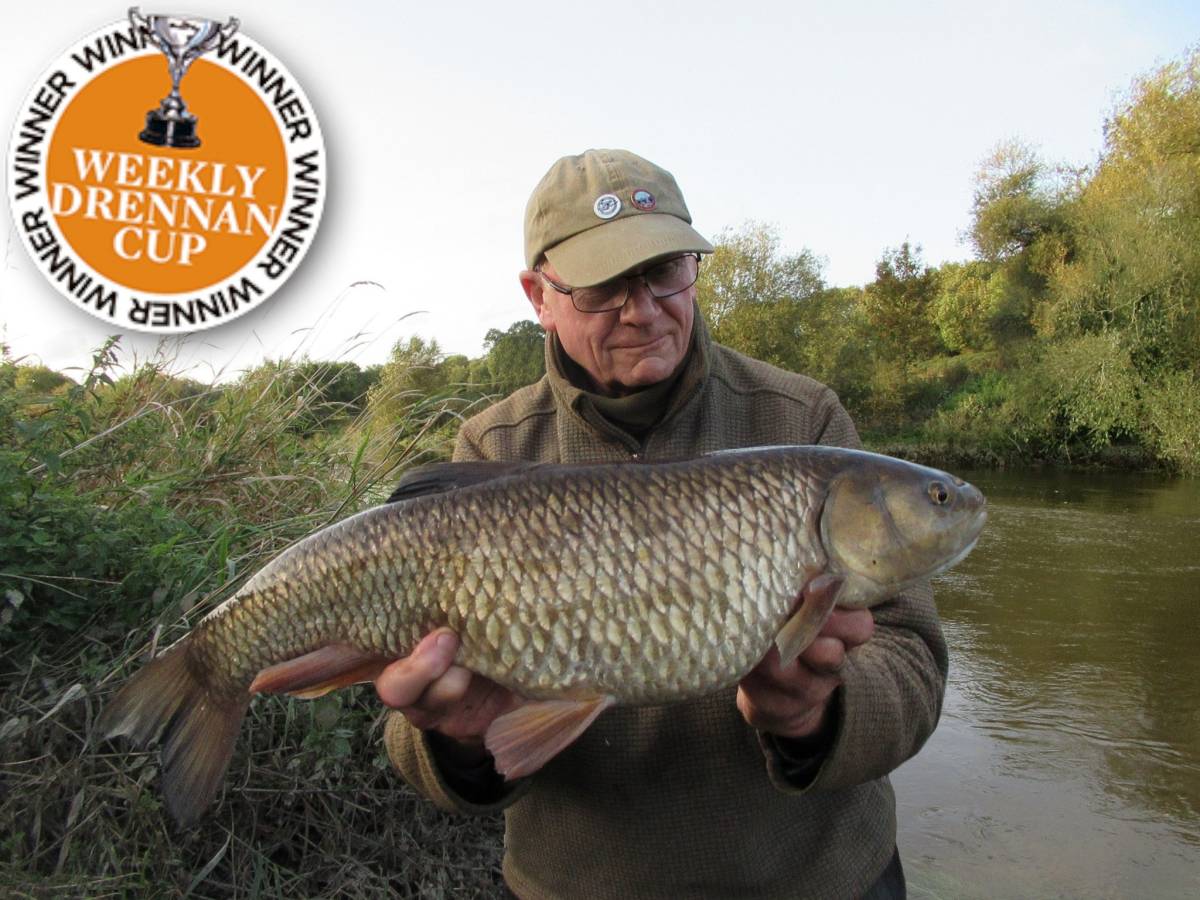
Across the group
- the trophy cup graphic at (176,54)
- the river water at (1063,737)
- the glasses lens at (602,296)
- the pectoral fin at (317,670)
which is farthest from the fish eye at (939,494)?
the trophy cup graphic at (176,54)

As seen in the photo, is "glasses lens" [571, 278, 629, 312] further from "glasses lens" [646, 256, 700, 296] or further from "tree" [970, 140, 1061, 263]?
"tree" [970, 140, 1061, 263]

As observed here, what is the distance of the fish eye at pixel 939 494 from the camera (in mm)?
1404

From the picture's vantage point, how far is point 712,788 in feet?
4.84

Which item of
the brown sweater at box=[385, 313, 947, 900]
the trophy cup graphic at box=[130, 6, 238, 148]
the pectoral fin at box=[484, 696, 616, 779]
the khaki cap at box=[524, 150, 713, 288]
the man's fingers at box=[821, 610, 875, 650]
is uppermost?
the trophy cup graphic at box=[130, 6, 238, 148]

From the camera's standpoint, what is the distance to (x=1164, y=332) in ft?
59.6

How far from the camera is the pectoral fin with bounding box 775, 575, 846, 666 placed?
4.06 feet

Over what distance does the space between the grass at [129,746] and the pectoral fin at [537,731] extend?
0.84 metres

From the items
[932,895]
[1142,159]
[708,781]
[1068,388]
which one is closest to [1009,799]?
[932,895]

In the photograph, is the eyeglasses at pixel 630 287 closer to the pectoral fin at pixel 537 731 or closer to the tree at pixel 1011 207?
the pectoral fin at pixel 537 731

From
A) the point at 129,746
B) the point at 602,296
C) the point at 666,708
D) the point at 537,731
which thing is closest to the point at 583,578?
the point at 537,731

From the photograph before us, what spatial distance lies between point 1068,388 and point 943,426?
297 centimetres

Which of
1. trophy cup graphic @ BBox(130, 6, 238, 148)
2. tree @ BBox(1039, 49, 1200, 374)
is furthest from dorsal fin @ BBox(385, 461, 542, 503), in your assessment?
tree @ BBox(1039, 49, 1200, 374)

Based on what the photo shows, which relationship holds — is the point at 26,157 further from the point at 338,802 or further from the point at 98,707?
the point at 338,802

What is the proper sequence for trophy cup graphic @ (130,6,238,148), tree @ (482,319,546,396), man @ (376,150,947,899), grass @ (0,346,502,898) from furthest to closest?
1. tree @ (482,319,546,396)
2. trophy cup graphic @ (130,6,238,148)
3. grass @ (0,346,502,898)
4. man @ (376,150,947,899)
